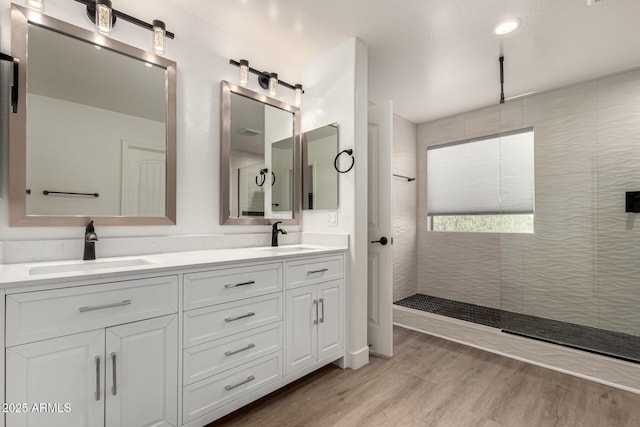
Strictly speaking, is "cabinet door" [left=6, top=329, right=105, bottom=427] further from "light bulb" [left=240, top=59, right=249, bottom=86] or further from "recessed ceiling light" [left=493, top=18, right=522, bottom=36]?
"recessed ceiling light" [left=493, top=18, right=522, bottom=36]

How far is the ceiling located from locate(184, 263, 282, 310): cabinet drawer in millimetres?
1690

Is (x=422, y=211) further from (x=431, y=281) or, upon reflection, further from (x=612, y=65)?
(x=612, y=65)

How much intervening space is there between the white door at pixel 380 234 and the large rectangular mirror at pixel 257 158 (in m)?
0.67

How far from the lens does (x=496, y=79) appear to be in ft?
9.24

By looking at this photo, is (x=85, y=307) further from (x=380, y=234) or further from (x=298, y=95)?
(x=298, y=95)

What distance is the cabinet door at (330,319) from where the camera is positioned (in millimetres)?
2039

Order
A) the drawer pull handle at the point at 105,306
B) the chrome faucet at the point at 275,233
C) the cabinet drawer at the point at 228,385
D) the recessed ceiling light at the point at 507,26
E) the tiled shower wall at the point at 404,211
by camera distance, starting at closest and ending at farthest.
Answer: the drawer pull handle at the point at 105,306
the cabinet drawer at the point at 228,385
the recessed ceiling light at the point at 507,26
the chrome faucet at the point at 275,233
the tiled shower wall at the point at 404,211

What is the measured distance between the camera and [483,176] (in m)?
3.53

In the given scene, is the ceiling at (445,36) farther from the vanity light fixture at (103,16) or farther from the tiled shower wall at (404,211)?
the tiled shower wall at (404,211)

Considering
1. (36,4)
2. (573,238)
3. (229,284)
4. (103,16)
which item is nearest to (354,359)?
(229,284)

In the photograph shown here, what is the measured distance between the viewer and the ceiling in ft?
6.19

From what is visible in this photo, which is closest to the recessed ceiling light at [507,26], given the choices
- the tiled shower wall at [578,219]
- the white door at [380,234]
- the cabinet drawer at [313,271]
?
the white door at [380,234]

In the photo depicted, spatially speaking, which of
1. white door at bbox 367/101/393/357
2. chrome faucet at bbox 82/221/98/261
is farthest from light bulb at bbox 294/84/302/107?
chrome faucet at bbox 82/221/98/261

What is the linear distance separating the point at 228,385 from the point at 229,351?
0.59ft
